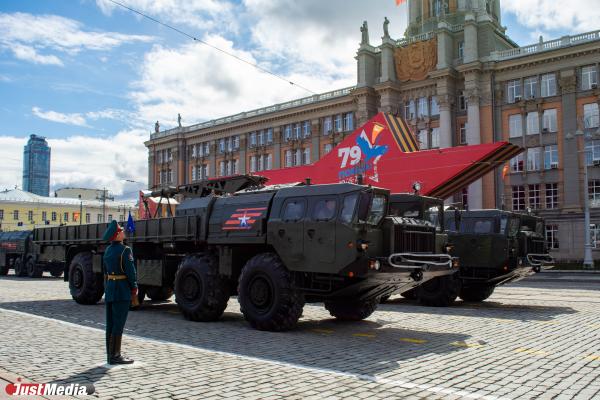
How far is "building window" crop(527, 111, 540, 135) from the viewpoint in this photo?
168ft

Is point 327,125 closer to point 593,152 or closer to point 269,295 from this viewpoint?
point 593,152

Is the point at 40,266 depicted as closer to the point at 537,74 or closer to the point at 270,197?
the point at 270,197

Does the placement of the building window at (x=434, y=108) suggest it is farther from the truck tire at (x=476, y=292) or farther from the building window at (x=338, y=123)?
the truck tire at (x=476, y=292)

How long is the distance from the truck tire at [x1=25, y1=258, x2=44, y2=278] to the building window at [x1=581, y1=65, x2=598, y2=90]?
45.8 meters

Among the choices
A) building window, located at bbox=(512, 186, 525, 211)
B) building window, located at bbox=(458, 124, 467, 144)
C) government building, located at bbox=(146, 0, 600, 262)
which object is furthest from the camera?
building window, located at bbox=(458, 124, 467, 144)

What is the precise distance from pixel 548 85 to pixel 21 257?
45.9 meters

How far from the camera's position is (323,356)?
328 inches

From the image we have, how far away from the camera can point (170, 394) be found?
6.13 metres

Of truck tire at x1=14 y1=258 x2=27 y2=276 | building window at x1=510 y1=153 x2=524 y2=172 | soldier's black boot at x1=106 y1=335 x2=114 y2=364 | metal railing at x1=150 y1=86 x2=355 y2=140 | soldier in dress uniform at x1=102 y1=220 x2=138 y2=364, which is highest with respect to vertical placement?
metal railing at x1=150 y1=86 x2=355 y2=140

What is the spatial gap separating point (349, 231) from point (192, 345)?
134 inches

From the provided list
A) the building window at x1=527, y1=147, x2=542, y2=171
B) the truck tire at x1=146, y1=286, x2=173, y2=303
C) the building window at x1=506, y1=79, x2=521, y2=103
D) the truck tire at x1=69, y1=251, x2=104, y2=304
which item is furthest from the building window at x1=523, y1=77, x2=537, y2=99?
the truck tire at x1=69, y1=251, x2=104, y2=304

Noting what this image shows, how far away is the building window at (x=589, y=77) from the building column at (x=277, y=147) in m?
36.7

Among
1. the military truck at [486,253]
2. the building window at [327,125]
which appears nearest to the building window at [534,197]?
the building window at [327,125]

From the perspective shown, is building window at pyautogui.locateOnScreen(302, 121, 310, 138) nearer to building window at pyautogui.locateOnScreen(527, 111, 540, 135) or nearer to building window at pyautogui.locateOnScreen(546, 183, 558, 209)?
building window at pyautogui.locateOnScreen(527, 111, 540, 135)
